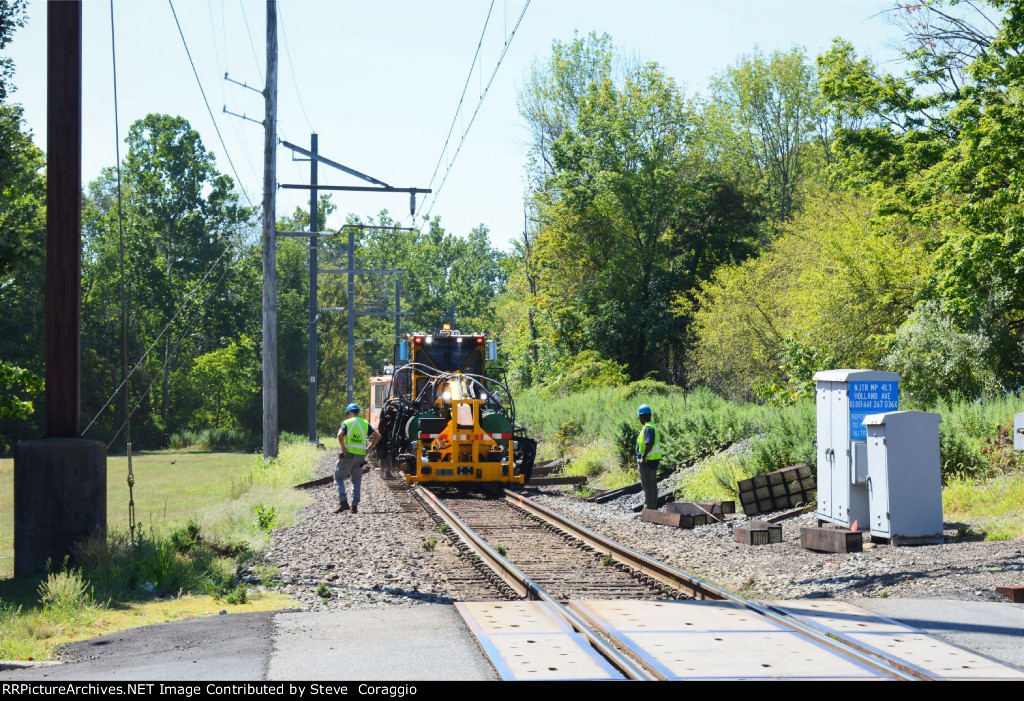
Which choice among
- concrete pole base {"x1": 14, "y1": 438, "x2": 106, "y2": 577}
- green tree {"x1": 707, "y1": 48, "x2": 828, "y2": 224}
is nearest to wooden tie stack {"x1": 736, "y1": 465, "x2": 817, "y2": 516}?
concrete pole base {"x1": 14, "y1": 438, "x2": 106, "y2": 577}

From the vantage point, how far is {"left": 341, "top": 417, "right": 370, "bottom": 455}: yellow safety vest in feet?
62.8

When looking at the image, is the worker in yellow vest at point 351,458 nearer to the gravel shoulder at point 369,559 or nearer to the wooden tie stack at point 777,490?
the gravel shoulder at point 369,559

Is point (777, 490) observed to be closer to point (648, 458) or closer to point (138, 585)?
point (648, 458)

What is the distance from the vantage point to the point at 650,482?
1816 centimetres

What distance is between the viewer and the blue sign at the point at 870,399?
1437cm

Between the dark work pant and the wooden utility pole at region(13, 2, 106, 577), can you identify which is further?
the dark work pant

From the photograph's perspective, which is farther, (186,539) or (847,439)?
(847,439)

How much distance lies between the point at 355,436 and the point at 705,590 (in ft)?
33.3

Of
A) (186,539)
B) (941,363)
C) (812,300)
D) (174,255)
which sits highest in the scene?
(174,255)

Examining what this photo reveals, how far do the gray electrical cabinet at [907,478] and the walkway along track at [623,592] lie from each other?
3.25m

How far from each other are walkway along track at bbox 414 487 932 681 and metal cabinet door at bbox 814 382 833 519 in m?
3.02

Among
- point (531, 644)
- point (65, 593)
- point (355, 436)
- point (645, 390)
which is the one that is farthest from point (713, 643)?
point (645, 390)

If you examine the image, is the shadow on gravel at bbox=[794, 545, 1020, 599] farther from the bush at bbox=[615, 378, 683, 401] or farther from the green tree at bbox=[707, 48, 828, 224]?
the green tree at bbox=[707, 48, 828, 224]

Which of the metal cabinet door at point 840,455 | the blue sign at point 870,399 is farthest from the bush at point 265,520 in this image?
the blue sign at point 870,399
